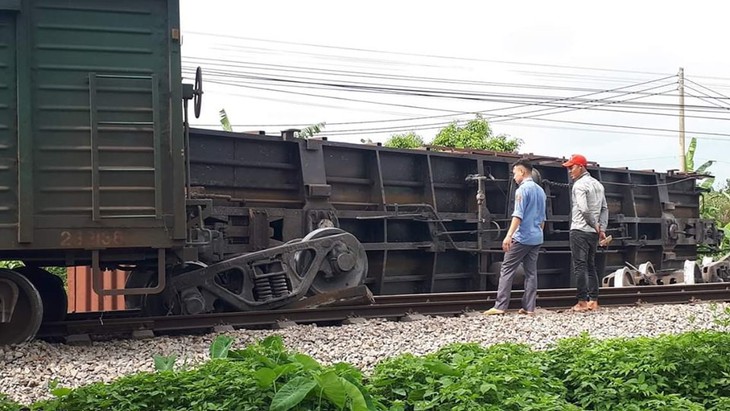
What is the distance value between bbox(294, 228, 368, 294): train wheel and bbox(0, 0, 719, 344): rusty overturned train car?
0.02m

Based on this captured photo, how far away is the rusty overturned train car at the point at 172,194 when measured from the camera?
6910 millimetres

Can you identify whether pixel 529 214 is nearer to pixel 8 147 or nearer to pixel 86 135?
pixel 86 135

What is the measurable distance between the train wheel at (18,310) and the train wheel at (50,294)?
960mm

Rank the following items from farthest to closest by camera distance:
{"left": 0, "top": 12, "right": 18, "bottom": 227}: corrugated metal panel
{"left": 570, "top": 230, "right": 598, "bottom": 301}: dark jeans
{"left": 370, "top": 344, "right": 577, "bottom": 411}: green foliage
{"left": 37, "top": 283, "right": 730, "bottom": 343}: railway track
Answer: {"left": 570, "top": 230, "right": 598, "bottom": 301}: dark jeans, {"left": 37, "top": 283, "right": 730, "bottom": 343}: railway track, {"left": 0, "top": 12, "right": 18, "bottom": 227}: corrugated metal panel, {"left": 370, "top": 344, "right": 577, "bottom": 411}: green foliage

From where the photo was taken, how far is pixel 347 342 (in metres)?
6.96

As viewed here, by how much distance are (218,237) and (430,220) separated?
12.3 feet

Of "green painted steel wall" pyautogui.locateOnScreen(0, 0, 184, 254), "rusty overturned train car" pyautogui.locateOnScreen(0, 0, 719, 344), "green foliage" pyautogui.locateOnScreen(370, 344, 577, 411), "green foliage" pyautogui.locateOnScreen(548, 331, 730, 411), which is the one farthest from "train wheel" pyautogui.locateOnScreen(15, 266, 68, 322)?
"green foliage" pyautogui.locateOnScreen(548, 331, 730, 411)

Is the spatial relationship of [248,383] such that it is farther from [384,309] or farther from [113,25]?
[384,309]

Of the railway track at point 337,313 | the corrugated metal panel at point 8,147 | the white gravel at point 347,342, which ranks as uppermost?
the corrugated metal panel at point 8,147

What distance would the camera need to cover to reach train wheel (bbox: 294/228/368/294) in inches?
351

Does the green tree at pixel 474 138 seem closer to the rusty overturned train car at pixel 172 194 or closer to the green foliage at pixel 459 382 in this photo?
the rusty overturned train car at pixel 172 194

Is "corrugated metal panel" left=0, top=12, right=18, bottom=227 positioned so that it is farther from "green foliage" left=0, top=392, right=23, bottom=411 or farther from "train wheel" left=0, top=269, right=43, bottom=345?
"green foliage" left=0, top=392, right=23, bottom=411

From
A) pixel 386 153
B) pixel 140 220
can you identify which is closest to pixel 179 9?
pixel 140 220

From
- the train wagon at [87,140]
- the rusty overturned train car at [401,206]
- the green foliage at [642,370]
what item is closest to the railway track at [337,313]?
the train wagon at [87,140]
